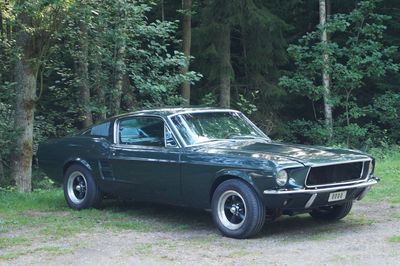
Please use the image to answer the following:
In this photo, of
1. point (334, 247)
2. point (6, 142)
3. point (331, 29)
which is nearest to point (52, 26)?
point (6, 142)

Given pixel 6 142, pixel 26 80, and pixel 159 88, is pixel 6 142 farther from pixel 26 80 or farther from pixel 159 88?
pixel 159 88

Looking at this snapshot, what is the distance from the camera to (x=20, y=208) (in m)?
10.4

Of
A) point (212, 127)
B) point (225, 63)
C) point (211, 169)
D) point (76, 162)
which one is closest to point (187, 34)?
point (225, 63)

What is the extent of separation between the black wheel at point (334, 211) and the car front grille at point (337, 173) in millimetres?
649

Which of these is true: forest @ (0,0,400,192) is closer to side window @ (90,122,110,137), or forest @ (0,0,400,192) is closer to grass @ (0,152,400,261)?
side window @ (90,122,110,137)

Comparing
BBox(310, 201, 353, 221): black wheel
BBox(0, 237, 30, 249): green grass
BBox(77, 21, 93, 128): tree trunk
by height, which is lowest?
BBox(0, 237, 30, 249): green grass

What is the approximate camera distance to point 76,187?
33.6 feet

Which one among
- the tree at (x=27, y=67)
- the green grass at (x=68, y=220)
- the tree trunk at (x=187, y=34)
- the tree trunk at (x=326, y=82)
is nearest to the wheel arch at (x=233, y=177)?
the green grass at (x=68, y=220)

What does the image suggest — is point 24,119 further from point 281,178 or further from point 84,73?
point 281,178

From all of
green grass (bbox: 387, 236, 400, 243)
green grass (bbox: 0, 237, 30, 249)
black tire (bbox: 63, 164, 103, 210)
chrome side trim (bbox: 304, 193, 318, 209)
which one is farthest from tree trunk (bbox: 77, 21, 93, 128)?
green grass (bbox: 387, 236, 400, 243)

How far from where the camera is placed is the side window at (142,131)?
29.4 feet

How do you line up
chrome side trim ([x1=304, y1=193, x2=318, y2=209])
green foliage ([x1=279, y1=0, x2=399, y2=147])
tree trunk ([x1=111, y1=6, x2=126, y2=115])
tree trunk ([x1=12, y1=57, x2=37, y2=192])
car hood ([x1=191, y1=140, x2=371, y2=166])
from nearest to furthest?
chrome side trim ([x1=304, y1=193, x2=318, y2=209]) → car hood ([x1=191, y1=140, x2=371, y2=166]) → tree trunk ([x1=12, y1=57, x2=37, y2=192]) → tree trunk ([x1=111, y1=6, x2=126, y2=115]) → green foliage ([x1=279, y1=0, x2=399, y2=147])

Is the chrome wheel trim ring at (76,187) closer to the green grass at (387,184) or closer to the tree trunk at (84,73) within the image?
the tree trunk at (84,73)

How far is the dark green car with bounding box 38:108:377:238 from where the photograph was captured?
24.5ft
